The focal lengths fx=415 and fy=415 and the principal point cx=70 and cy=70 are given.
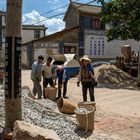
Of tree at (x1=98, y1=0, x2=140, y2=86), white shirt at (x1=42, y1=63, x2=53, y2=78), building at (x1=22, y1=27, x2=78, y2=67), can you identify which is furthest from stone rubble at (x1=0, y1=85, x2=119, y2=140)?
building at (x1=22, y1=27, x2=78, y2=67)

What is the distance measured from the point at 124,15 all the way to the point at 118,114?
1158 cm

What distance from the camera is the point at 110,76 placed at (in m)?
25.3

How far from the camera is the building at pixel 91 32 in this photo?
4131cm

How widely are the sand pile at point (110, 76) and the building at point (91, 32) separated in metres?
14.9

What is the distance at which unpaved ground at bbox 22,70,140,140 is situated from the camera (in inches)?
382

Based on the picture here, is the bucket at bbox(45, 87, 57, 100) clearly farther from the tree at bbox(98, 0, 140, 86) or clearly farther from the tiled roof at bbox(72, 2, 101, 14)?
the tiled roof at bbox(72, 2, 101, 14)

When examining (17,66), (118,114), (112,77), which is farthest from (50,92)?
(112,77)

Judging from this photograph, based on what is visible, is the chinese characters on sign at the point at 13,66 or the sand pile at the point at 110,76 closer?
the chinese characters on sign at the point at 13,66

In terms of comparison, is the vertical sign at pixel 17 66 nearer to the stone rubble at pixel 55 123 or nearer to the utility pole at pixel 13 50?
the utility pole at pixel 13 50

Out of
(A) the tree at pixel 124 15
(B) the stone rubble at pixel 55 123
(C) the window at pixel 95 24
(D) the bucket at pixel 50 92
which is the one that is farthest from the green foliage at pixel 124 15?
(C) the window at pixel 95 24

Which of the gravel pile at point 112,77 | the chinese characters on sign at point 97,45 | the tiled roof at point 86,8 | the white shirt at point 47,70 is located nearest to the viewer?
the white shirt at point 47,70

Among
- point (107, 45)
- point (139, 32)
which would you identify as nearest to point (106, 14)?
point (139, 32)

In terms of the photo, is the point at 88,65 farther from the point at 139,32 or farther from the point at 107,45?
the point at 107,45

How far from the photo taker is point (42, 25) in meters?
57.1
